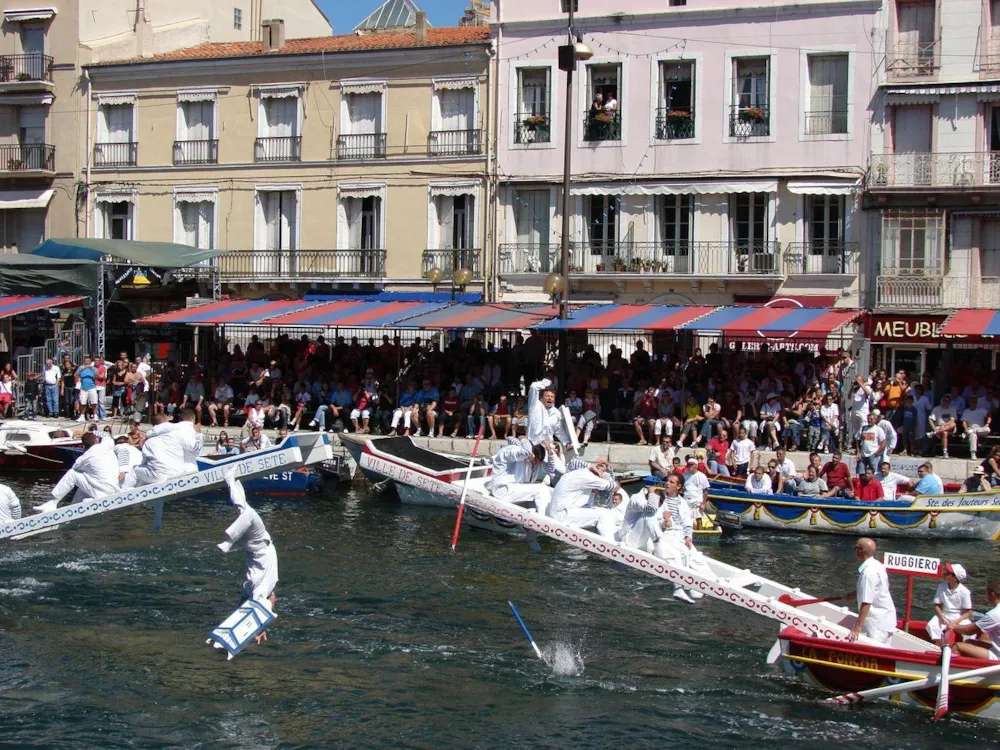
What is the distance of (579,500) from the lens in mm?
18141

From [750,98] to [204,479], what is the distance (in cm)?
2396

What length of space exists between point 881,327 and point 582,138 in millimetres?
10418

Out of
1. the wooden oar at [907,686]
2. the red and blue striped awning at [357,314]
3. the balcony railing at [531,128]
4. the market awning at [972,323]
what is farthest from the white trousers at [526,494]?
the balcony railing at [531,128]

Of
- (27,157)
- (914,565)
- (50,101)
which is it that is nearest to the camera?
(914,565)

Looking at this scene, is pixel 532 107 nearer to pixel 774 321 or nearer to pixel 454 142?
pixel 454 142

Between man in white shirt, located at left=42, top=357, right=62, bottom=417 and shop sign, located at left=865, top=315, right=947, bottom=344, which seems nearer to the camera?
shop sign, located at left=865, top=315, right=947, bottom=344

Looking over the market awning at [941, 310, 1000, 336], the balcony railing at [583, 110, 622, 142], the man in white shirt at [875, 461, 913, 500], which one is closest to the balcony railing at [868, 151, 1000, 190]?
the market awning at [941, 310, 1000, 336]

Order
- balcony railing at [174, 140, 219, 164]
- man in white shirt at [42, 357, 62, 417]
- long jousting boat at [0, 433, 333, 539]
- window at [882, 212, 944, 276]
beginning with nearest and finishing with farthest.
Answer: long jousting boat at [0, 433, 333, 539] → window at [882, 212, 944, 276] → man in white shirt at [42, 357, 62, 417] → balcony railing at [174, 140, 219, 164]

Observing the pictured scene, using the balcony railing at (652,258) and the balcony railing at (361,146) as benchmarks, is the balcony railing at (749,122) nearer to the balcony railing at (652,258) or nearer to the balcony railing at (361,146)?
the balcony railing at (652,258)

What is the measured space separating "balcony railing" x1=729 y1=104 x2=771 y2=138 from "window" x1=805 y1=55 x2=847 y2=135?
1162 millimetres

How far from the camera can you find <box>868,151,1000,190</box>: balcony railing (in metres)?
33.6

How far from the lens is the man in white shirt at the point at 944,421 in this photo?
1062 inches

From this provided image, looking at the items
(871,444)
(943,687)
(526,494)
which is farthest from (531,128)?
(943,687)

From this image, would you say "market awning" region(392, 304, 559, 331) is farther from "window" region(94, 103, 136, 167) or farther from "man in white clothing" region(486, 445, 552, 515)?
"window" region(94, 103, 136, 167)
